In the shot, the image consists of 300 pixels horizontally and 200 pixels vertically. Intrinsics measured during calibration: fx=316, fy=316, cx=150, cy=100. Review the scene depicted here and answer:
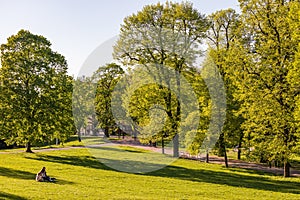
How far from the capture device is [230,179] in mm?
26406

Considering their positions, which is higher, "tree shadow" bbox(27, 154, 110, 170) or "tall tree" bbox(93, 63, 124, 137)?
"tall tree" bbox(93, 63, 124, 137)

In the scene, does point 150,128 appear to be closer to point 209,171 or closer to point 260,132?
point 209,171

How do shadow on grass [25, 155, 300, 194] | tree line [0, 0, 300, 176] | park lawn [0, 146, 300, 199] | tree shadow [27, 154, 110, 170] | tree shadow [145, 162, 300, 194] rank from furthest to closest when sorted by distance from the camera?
tree shadow [27, 154, 110, 170]
tree line [0, 0, 300, 176]
shadow on grass [25, 155, 300, 194]
tree shadow [145, 162, 300, 194]
park lawn [0, 146, 300, 199]

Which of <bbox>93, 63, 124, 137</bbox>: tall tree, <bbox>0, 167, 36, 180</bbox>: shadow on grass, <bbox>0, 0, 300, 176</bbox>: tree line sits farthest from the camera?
<bbox>93, 63, 124, 137</bbox>: tall tree

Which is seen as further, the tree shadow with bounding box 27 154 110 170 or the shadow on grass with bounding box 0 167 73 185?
the tree shadow with bounding box 27 154 110 170

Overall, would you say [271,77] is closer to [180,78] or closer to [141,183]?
[180,78]

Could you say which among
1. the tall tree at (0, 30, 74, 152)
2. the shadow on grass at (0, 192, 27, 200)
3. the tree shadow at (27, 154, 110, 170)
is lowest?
the tree shadow at (27, 154, 110, 170)

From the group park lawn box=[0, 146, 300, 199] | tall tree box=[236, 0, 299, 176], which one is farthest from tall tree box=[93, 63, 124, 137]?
tall tree box=[236, 0, 299, 176]

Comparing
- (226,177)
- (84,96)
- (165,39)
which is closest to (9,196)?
(226,177)

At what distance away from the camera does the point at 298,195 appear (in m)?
20.2

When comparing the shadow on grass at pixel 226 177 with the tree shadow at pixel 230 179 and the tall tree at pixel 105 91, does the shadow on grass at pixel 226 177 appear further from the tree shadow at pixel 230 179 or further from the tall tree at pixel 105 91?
the tall tree at pixel 105 91

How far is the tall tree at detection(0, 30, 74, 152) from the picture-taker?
36594 millimetres

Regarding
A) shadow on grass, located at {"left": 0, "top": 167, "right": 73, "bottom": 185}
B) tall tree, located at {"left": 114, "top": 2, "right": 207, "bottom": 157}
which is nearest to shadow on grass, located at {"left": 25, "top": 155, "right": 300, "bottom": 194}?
shadow on grass, located at {"left": 0, "top": 167, "right": 73, "bottom": 185}

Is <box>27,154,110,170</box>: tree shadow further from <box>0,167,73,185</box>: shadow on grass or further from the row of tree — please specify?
the row of tree
